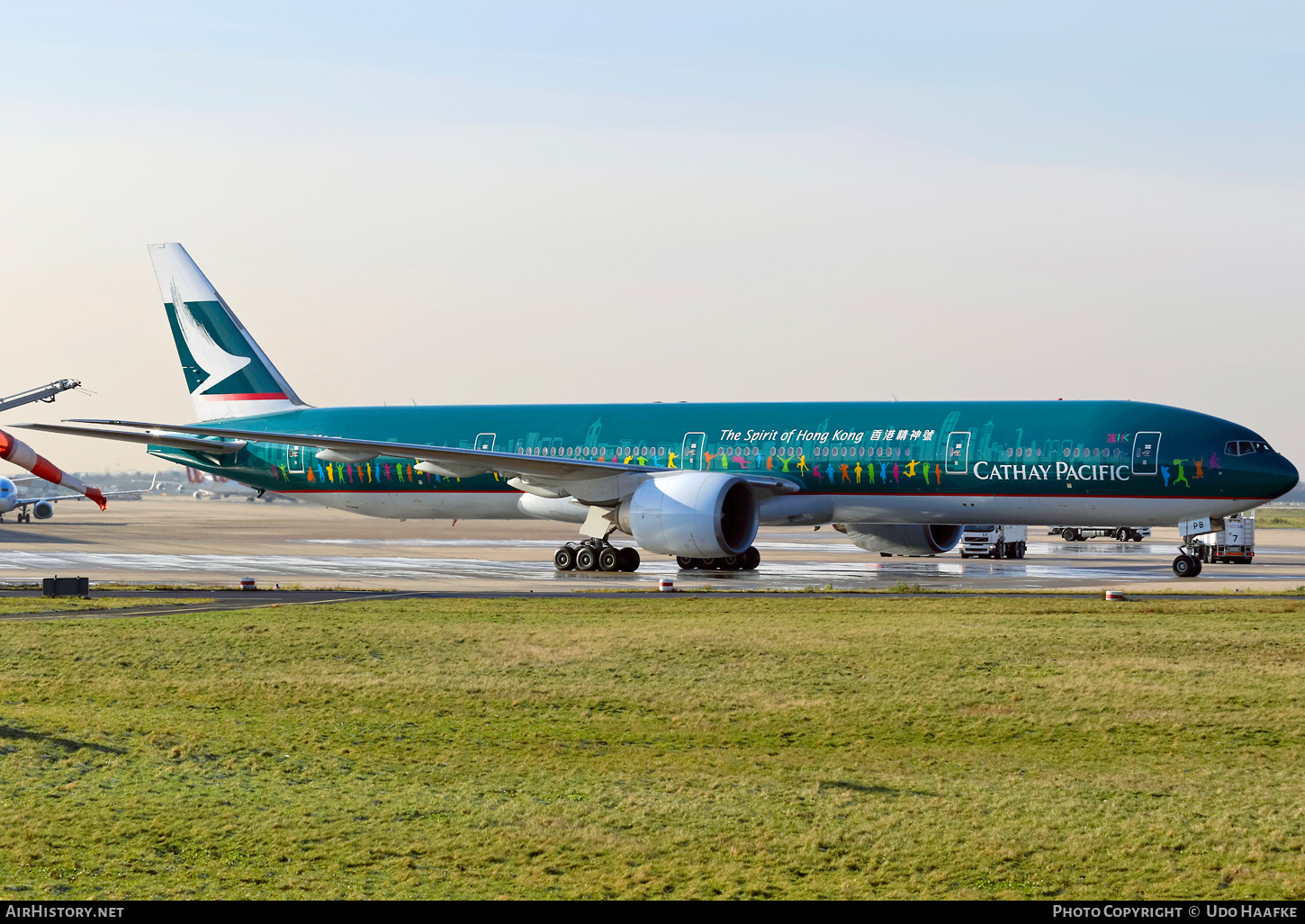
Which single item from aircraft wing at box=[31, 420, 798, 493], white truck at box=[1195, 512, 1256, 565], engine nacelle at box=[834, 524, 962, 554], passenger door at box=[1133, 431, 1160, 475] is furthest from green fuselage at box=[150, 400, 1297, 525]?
white truck at box=[1195, 512, 1256, 565]

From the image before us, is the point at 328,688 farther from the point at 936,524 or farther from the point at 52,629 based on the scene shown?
the point at 936,524

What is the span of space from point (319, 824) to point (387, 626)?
1108cm

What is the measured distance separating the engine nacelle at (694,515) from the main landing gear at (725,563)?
271 cm

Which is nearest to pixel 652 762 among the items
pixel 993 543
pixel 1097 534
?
pixel 993 543

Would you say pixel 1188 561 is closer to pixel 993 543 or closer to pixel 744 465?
pixel 744 465

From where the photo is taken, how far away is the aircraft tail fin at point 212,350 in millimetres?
43062

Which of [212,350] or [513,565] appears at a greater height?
[212,350]

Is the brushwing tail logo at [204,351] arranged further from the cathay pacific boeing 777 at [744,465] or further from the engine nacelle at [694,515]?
the engine nacelle at [694,515]

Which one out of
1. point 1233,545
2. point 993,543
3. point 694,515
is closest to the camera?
point 694,515

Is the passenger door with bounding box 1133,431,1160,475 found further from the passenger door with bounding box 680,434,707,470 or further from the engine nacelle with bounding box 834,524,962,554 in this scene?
the passenger door with bounding box 680,434,707,470

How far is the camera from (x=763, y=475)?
35375 millimetres

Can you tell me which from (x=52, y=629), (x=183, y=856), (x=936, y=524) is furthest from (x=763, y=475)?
(x=183, y=856)

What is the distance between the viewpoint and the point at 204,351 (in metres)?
43.7

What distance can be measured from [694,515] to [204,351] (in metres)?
20.0
